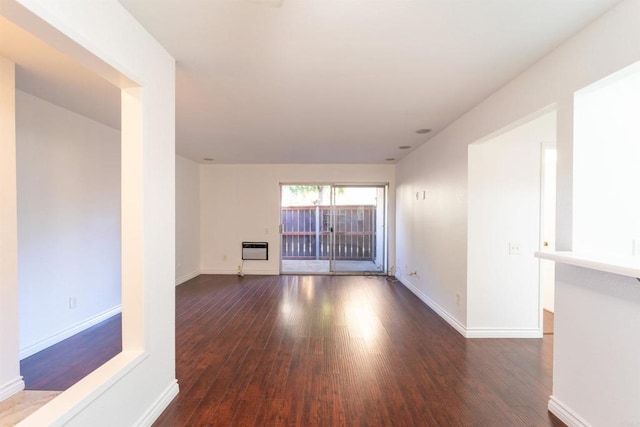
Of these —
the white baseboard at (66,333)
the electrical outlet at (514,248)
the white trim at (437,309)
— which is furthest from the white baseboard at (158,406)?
the electrical outlet at (514,248)

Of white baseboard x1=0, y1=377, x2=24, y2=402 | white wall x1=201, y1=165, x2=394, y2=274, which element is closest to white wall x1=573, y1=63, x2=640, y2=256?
white baseboard x1=0, y1=377, x2=24, y2=402

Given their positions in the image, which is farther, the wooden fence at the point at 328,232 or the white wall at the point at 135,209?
the wooden fence at the point at 328,232

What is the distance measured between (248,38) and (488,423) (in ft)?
9.36

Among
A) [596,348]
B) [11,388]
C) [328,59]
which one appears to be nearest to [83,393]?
[11,388]

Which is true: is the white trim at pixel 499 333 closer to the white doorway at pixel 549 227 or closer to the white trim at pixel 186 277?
the white doorway at pixel 549 227

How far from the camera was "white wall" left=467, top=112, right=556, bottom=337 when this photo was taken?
3.04m

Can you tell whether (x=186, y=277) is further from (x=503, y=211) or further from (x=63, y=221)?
(x=503, y=211)

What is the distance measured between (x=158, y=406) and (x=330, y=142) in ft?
11.8

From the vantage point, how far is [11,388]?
2.03m

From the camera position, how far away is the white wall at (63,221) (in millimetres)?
2688

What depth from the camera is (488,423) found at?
5.93ft

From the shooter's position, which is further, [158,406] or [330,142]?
[330,142]

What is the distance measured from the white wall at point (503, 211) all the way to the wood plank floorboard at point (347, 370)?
1.93 feet

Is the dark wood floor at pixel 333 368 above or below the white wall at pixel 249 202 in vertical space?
below
